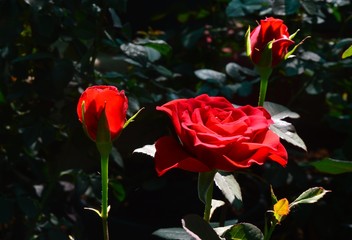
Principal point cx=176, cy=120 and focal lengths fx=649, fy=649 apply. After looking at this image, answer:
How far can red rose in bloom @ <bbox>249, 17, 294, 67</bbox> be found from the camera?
72 cm

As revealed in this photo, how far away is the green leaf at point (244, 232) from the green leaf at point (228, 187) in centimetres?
8

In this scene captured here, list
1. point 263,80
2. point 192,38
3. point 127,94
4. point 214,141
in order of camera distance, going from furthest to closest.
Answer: point 192,38, point 127,94, point 263,80, point 214,141

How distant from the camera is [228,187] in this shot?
72 centimetres

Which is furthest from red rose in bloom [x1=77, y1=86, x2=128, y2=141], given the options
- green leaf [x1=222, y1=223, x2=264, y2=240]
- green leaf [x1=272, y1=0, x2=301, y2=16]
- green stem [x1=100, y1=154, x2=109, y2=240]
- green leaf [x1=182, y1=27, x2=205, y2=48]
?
green leaf [x1=182, y1=27, x2=205, y2=48]

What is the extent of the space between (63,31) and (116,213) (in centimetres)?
50

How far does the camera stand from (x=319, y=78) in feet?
4.73

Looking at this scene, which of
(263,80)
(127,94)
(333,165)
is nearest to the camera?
(333,165)

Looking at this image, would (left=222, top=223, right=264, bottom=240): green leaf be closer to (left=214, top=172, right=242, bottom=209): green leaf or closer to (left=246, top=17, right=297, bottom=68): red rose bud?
(left=214, top=172, right=242, bottom=209): green leaf

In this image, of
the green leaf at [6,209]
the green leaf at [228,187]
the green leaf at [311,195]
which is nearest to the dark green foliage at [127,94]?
the green leaf at [6,209]

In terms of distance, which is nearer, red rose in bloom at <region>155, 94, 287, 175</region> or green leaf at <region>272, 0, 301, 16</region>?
red rose in bloom at <region>155, 94, 287, 175</region>

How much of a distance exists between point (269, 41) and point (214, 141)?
0.76ft

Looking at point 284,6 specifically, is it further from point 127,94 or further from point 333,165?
point 333,165

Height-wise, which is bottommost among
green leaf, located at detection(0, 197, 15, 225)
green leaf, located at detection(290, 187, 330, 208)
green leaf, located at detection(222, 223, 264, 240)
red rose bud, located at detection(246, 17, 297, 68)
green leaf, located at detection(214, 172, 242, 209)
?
green leaf, located at detection(0, 197, 15, 225)

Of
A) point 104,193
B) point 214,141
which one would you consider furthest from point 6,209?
point 214,141
